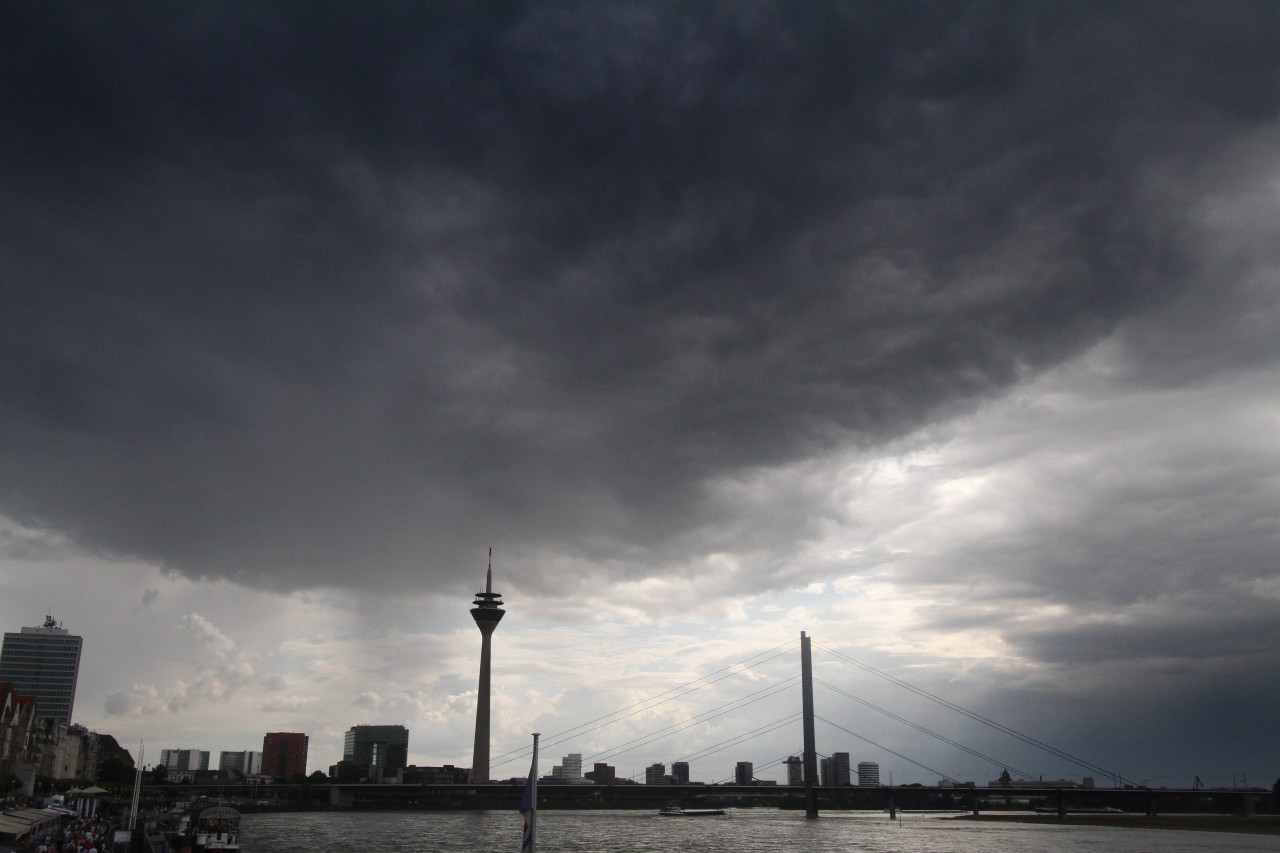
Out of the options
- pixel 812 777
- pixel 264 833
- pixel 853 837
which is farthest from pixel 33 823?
pixel 812 777

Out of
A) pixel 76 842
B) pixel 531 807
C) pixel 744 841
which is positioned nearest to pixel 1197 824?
pixel 744 841

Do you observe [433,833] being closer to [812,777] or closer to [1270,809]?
[812,777]

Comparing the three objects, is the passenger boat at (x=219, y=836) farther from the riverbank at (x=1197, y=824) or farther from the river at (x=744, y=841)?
the riverbank at (x=1197, y=824)

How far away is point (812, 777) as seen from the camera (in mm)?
157375

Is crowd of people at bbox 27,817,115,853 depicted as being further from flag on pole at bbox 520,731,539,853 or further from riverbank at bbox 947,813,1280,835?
riverbank at bbox 947,813,1280,835

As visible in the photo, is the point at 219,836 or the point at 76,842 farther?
the point at 219,836

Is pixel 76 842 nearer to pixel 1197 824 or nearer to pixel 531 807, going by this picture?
pixel 531 807

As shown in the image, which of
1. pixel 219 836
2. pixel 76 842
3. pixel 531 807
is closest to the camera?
pixel 531 807

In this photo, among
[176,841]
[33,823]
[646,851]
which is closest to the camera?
[33,823]

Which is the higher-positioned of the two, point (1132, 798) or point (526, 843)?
point (526, 843)

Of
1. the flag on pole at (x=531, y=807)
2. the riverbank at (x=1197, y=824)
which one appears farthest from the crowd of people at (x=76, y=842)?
the riverbank at (x=1197, y=824)

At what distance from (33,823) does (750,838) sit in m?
75.3

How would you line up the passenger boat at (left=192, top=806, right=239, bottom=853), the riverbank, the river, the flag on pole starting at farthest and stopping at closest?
1. the riverbank
2. the river
3. the passenger boat at (left=192, top=806, right=239, bottom=853)
4. the flag on pole

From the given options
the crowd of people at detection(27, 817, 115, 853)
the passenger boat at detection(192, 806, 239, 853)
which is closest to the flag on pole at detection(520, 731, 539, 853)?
the crowd of people at detection(27, 817, 115, 853)
